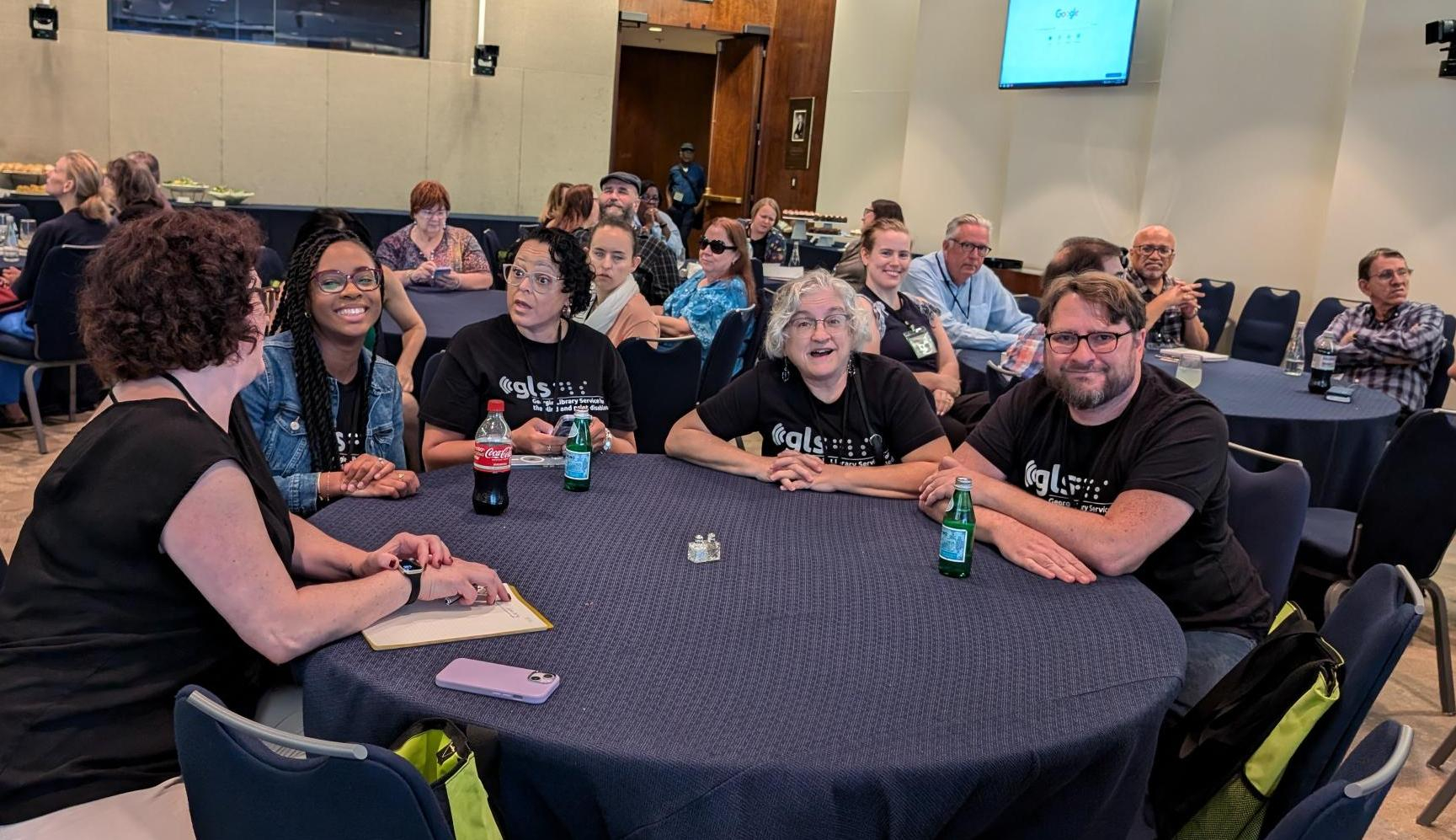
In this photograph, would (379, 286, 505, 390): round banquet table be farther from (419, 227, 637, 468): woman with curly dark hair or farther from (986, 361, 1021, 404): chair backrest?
(986, 361, 1021, 404): chair backrest

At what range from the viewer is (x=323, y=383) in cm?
273

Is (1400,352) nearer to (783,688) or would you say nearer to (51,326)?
(783,688)

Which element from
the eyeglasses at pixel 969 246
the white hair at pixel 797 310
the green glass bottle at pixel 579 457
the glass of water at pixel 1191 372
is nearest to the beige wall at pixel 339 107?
the eyeglasses at pixel 969 246

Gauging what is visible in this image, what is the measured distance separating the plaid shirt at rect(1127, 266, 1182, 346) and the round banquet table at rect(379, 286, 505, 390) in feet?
10.2

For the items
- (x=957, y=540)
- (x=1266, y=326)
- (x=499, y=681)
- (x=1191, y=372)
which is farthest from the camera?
(x=1266, y=326)

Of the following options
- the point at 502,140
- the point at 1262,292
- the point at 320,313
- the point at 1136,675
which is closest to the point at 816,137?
the point at 502,140

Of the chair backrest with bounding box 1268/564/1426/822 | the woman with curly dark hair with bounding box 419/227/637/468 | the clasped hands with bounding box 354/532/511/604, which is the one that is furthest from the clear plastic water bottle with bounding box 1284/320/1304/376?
the clasped hands with bounding box 354/532/511/604

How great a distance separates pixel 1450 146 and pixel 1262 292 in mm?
1289

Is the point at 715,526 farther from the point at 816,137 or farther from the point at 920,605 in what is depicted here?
the point at 816,137

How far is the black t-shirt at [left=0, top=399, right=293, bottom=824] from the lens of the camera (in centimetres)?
160

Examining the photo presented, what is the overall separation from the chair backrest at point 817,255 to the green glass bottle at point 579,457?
7.87m

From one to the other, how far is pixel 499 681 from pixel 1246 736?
114 centimetres

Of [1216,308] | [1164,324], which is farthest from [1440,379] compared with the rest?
[1216,308]

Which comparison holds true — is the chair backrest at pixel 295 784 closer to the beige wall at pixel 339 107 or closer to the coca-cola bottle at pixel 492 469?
the coca-cola bottle at pixel 492 469
